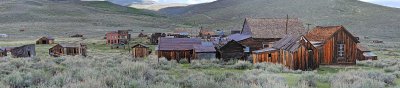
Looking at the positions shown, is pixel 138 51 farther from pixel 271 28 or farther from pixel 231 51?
pixel 271 28

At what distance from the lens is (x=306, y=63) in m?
23.0

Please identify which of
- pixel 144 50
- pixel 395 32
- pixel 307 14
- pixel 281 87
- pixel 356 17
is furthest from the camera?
pixel 307 14

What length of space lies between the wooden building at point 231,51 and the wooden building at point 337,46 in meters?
5.96

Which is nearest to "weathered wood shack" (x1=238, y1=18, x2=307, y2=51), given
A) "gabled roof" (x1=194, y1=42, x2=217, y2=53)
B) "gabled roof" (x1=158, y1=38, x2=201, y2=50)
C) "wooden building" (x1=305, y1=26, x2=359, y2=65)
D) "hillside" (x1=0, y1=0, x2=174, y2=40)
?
"gabled roof" (x1=194, y1=42, x2=217, y2=53)

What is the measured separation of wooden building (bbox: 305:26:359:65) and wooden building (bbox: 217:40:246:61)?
5.96 m

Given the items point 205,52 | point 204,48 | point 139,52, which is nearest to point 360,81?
point 205,52

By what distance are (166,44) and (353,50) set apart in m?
13.5

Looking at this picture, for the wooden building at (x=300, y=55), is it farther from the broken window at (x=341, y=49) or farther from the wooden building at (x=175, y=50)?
the wooden building at (x=175, y=50)

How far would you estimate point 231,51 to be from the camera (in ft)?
103

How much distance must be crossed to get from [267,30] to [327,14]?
87276mm

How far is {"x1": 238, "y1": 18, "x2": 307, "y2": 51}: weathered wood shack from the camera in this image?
36594 mm

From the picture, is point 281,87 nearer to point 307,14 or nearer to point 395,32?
point 395,32

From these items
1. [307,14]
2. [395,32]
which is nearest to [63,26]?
[307,14]

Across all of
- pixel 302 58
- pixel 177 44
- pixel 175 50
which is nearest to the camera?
pixel 302 58
